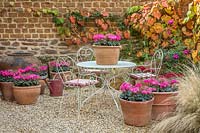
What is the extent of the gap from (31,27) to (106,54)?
123 inches

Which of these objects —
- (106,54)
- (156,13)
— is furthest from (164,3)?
(106,54)

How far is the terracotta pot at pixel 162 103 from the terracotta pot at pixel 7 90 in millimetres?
2513

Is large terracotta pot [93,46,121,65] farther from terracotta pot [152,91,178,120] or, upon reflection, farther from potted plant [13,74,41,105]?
potted plant [13,74,41,105]

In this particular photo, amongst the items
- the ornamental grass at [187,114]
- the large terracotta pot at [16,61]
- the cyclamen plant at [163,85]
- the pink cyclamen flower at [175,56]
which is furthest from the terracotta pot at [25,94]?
the pink cyclamen flower at [175,56]

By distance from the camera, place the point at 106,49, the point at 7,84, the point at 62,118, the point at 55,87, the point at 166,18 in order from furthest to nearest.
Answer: the point at 166,18 < the point at 55,87 < the point at 7,84 < the point at 106,49 < the point at 62,118

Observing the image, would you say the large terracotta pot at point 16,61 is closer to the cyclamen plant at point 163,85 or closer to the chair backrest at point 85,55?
the chair backrest at point 85,55

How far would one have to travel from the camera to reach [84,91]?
6.29 m

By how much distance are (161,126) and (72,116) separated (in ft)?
4.89

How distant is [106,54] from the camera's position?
4613 mm

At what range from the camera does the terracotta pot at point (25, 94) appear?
5195mm

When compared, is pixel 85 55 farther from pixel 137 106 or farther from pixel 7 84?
pixel 137 106

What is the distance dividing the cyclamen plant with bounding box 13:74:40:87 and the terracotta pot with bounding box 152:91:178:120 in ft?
6.62

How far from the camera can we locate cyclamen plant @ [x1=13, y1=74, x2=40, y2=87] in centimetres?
524

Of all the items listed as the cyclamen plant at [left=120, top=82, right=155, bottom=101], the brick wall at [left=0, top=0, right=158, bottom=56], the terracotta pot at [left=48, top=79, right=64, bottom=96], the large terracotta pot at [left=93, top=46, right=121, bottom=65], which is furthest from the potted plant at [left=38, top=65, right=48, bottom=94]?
the cyclamen plant at [left=120, top=82, right=155, bottom=101]
